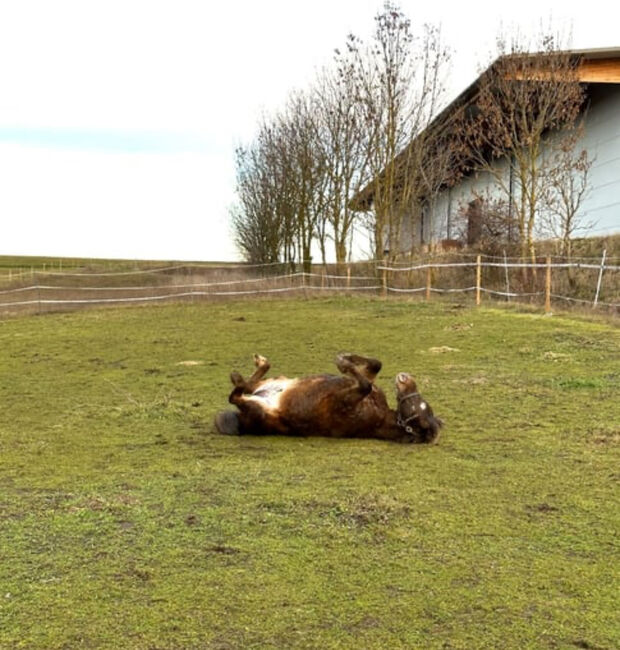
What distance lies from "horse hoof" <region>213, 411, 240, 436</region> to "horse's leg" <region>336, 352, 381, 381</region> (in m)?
0.88

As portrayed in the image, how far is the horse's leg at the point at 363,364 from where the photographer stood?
477 cm

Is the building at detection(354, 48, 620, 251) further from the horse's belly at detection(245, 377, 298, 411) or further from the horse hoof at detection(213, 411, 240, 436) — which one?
the horse hoof at detection(213, 411, 240, 436)

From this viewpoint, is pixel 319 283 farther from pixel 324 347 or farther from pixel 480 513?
pixel 480 513

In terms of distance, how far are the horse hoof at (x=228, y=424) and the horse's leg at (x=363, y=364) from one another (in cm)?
88

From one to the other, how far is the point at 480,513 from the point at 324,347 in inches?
278

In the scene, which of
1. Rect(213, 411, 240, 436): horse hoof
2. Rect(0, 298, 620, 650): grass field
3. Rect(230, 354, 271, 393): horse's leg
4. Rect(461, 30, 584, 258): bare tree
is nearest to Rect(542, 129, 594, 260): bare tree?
Rect(461, 30, 584, 258): bare tree

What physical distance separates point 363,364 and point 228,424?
3.55ft

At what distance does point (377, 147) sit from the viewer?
2530cm

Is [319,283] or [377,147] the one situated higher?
[377,147]

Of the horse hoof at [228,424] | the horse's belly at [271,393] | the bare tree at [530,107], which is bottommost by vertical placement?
the horse hoof at [228,424]

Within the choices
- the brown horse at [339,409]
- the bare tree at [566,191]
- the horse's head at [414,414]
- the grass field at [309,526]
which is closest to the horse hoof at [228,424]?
the brown horse at [339,409]

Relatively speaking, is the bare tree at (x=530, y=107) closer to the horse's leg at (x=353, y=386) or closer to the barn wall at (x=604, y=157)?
the barn wall at (x=604, y=157)

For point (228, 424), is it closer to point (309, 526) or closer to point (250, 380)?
point (250, 380)

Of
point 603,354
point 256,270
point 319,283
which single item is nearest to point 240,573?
point 603,354
